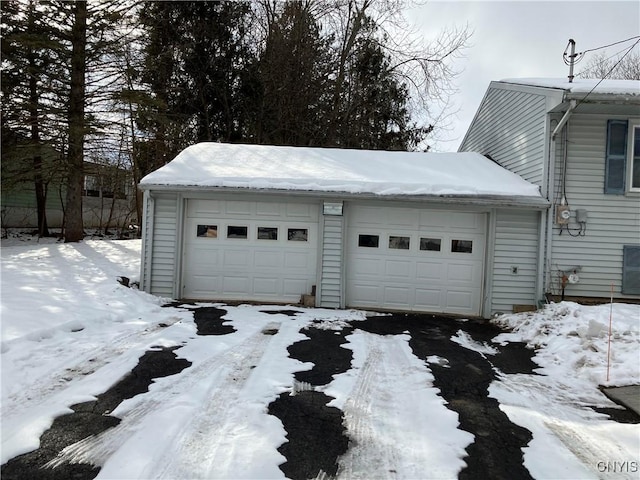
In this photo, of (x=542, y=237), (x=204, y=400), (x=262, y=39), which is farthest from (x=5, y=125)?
(x=542, y=237)

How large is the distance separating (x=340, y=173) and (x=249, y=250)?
2.69 metres

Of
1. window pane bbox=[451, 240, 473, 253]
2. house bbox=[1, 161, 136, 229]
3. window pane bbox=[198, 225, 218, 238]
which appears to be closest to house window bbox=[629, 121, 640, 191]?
window pane bbox=[451, 240, 473, 253]

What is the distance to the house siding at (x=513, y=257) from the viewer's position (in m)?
8.41

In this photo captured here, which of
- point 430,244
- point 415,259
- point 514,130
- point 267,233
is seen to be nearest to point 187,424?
point 267,233

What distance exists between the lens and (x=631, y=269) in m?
8.20

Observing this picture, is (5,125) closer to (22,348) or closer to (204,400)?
(22,348)

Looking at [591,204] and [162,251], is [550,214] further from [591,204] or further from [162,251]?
[162,251]

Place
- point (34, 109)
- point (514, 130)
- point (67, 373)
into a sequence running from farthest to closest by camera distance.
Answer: point (34, 109) → point (514, 130) → point (67, 373)

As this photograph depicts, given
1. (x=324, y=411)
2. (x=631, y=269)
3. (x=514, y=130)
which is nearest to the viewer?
(x=324, y=411)

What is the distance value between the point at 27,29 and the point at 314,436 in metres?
14.9

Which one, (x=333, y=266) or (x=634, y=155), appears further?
(x=333, y=266)

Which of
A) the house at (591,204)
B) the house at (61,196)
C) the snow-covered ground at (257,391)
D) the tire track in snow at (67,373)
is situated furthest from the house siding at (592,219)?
the house at (61,196)

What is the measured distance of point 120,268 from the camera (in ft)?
32.5

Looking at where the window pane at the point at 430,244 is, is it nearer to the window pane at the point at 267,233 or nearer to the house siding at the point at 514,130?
the house siding at the point at 514,130
